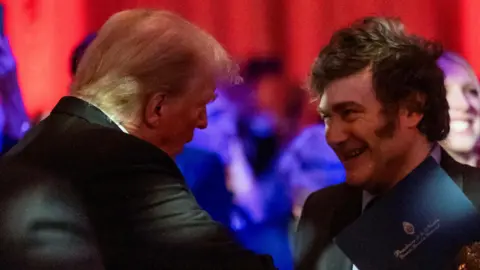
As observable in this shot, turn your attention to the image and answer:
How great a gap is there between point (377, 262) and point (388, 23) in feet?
1.30

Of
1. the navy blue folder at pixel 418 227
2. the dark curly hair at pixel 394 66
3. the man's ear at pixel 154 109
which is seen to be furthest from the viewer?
the dark curly hair at pixel 394 66

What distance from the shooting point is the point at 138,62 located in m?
0.77

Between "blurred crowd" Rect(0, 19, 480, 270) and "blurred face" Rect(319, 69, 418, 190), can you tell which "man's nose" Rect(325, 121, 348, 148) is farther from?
"blurred crowd" Rect(0, 19, 480, 270)

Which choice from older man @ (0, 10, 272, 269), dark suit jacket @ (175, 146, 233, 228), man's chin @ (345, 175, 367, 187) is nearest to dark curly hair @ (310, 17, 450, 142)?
man's chin @ (345, 175, 367, 187)

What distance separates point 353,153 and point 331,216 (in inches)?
5.3

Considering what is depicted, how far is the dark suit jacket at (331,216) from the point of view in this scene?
1.10m

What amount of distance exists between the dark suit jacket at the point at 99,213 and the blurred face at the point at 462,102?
2.30 feet

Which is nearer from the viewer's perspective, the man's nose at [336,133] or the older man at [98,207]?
the older man at [98,207]

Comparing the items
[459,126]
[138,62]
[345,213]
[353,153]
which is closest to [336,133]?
[353,153]

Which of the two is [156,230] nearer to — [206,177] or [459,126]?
[206,177]

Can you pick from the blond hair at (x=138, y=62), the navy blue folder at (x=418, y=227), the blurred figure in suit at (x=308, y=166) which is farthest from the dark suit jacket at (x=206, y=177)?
Result: the blond hair at (x=138, y=62)

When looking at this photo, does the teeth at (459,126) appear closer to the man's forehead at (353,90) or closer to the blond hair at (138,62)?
the man's forehead at (353,90)

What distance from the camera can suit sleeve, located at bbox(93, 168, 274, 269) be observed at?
70 centimetres

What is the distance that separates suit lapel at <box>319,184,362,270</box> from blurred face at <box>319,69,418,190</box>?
66 mm
